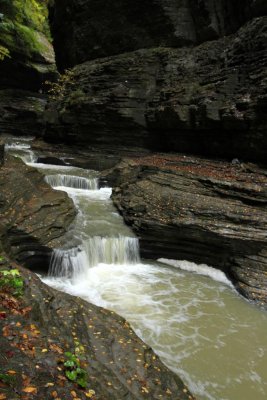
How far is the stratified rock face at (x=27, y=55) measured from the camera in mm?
27298

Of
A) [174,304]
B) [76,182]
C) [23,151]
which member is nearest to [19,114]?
[23,151]

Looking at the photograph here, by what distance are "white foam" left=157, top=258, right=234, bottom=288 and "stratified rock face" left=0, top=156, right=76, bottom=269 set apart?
12.2ft

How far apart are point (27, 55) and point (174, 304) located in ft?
84.3

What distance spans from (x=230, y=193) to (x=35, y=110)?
69.9 feet

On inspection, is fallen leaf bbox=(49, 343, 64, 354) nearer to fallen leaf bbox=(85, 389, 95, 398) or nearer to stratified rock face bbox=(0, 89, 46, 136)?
fallen leaf bbox=(85, 389, 95, 398)

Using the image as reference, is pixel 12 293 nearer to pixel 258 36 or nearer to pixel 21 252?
pixel 21 252

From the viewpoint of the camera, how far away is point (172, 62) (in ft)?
64.8

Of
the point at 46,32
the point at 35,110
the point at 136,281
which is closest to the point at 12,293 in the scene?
the point at 136,281

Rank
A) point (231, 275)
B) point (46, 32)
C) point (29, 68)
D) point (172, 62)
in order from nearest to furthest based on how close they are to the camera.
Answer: point (231, 275)
point (172, 62)
point (29, 68)
point (46, 32)

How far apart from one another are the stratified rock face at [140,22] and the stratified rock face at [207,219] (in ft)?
28.6

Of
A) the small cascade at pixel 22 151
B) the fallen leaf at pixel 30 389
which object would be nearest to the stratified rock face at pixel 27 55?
the small cascade at pixel 22 151

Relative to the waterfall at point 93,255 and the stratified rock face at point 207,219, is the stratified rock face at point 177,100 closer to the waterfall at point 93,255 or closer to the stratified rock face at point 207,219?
the stratified rock face at point 207,219

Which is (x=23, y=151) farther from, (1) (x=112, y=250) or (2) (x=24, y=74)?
(1) (x=112, y=250)

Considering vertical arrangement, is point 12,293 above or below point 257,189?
below
